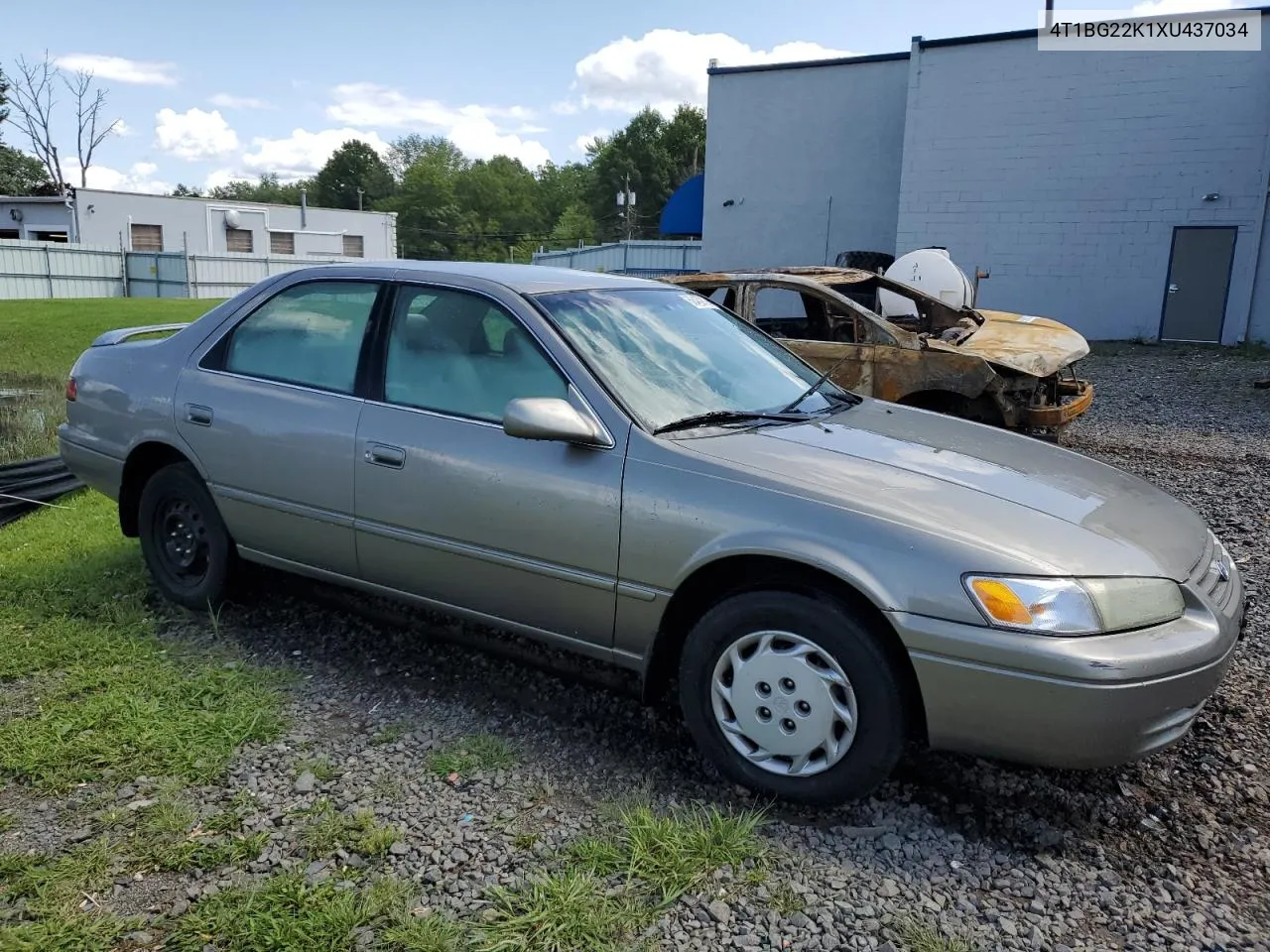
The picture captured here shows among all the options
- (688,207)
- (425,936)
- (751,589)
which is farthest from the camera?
(688,207)

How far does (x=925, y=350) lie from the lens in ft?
22.9

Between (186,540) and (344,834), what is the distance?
2213 mm

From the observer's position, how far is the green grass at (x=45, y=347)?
831cm

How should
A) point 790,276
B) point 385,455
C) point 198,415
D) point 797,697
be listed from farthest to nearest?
point 790,276 < point 198,415 < point 385,455 < point 797,697

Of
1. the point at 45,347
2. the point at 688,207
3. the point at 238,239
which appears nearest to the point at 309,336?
the point at 45,347

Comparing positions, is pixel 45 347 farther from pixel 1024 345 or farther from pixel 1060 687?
pixel 1060 687

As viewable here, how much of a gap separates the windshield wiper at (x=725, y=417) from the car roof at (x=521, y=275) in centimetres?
81

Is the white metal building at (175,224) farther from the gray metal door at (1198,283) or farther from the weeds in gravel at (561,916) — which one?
the weeds in gravel at (561,916)

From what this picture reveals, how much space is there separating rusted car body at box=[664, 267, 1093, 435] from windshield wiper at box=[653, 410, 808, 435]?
3.77 meters

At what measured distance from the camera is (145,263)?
35.1 m

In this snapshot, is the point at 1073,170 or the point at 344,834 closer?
the point at 344,834

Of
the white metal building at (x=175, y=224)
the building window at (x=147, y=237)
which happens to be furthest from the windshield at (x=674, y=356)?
the building window at (x=147, y=237)

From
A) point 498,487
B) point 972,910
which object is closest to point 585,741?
point 498,487

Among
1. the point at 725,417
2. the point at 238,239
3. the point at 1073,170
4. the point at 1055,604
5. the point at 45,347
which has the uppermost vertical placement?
the point at 1073,170
